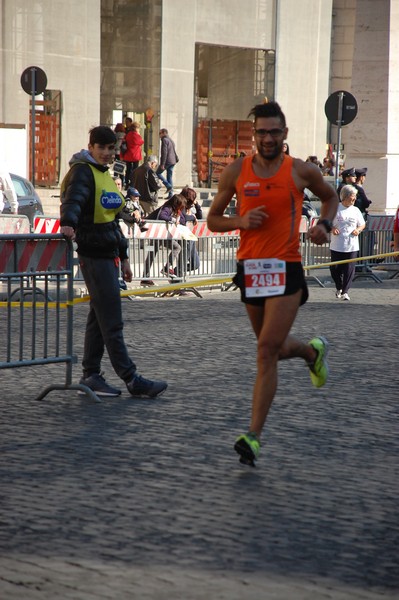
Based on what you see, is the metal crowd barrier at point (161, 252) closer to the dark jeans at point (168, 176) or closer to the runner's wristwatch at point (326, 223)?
the runner's wristwatch at point (326, 223)

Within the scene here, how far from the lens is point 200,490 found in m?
5.95

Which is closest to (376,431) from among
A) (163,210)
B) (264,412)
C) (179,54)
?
(264,412)

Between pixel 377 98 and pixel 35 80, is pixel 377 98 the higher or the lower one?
the lower one

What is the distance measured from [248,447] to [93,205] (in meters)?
2.59

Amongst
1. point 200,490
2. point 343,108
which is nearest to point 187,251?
point 343,108

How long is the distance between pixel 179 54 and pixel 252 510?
33.3 m

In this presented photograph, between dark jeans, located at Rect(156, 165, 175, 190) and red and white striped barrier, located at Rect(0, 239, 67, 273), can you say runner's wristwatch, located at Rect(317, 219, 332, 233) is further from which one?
dark jeans, located at Rect(156, 165, 175, 190)

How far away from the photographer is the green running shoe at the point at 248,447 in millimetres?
6375

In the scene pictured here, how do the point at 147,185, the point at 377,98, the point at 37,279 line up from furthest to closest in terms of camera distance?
the point at 377,98 < the point at 147,185 < the point at 37,279

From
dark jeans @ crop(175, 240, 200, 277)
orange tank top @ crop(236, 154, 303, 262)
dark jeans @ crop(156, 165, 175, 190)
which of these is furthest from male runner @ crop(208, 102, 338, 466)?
dark jeans @ crop(156, 165, 175, 190)

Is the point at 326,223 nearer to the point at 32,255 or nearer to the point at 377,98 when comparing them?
the point at 32,255

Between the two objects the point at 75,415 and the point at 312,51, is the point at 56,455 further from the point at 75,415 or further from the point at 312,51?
the point at 312,51

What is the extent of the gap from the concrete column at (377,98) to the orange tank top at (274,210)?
20.5 meters

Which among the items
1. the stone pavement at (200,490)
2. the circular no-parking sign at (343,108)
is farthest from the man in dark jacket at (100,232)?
the circular no-parking sign at (343,108)
